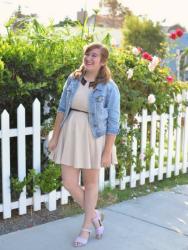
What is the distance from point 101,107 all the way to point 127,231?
52.2 inches

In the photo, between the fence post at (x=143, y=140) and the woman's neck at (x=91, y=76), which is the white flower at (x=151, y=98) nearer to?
the fence post at (x=143, y=140)

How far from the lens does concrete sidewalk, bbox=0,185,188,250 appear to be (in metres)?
3.93

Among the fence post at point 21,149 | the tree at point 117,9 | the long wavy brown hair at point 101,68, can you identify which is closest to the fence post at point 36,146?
the fence post at point 21,149

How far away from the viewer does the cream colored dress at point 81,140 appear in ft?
12.1

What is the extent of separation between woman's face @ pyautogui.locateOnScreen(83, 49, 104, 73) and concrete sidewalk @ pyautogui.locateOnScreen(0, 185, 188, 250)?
5.00 ft

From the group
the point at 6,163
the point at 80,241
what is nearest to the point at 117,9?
the point at 6,163

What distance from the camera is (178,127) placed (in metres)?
6.16

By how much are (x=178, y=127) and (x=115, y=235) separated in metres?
2.41

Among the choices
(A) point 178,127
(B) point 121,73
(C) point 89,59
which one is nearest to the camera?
(C) point 89,59

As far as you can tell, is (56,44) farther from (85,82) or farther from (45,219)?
(45,219)

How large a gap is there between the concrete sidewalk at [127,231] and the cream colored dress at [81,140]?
75cm

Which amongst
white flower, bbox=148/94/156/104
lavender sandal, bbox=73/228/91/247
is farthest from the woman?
white flower, bbox=148/94/156/104

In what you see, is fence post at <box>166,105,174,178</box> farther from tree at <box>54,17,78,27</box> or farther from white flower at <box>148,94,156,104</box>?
tree at <box>54,17,78,27</box>

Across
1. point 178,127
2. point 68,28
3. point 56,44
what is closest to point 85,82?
point 56,44
